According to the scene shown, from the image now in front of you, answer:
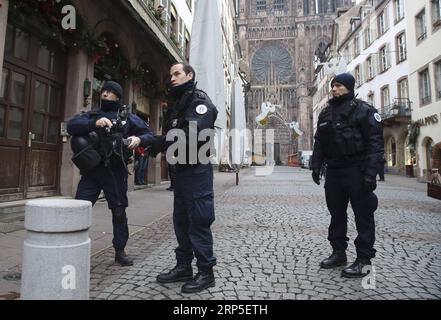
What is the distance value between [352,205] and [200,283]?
1.81 m

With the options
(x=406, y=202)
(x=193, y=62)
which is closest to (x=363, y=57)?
(x=406, y=202)

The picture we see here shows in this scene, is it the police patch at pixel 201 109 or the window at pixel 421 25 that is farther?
the window at pixel 421 25

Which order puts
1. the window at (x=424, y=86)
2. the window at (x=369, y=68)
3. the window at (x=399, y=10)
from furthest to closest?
the window at (x=369, y=68), the window at (x=399, y=10), the window at (x=424, y=86)

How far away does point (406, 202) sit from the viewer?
33.3 feet

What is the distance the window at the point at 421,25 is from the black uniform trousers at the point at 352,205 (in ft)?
71.7

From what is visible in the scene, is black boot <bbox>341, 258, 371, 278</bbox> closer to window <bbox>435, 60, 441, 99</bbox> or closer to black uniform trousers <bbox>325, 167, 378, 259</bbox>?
black uniform trousers <bbox>325, 167, 378, 259</bbox>

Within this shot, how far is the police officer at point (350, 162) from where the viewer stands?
368 centimetres

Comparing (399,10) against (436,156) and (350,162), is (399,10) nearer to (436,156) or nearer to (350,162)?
(436,156)

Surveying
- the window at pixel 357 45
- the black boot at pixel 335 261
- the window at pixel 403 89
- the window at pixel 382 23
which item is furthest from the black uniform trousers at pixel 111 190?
the window at pixel 357 45

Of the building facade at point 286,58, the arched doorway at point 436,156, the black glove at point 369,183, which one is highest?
the building facade at point 286,58

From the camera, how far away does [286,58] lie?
2749 inches

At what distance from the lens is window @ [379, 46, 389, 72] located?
94.0ft

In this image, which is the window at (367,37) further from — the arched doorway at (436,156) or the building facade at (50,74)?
the building facade at (50,74)

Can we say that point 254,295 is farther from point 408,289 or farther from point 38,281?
point 38,281
